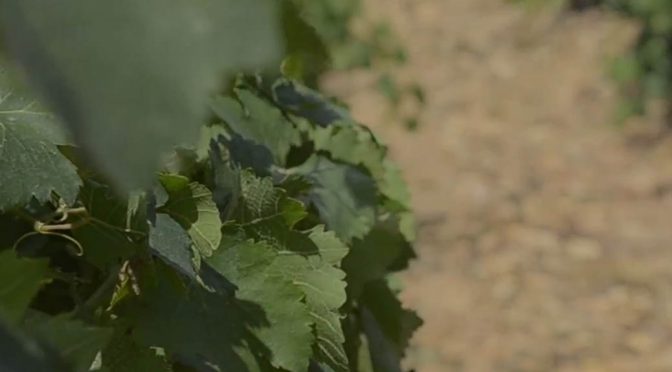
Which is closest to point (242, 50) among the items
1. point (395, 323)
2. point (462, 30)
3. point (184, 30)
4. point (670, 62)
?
point (184, 30)

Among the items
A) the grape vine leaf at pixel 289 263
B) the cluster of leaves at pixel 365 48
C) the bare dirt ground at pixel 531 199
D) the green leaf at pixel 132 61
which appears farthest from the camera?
the cluster of leaves at pixel 365 48

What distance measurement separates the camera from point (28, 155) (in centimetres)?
80

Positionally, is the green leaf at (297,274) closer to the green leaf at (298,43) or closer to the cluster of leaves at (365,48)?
the green leaf at (298,43)

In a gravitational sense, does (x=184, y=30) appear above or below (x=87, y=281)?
below

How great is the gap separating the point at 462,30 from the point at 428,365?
101 inches

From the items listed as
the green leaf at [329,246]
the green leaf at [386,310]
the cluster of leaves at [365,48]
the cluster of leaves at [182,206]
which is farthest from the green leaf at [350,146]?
the cluster of leaves at [365,48]

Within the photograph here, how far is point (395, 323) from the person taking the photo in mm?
1273

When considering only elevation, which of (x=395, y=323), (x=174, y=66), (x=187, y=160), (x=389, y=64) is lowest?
(x=174, y=66)

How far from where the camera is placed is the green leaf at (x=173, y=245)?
81 centimetres

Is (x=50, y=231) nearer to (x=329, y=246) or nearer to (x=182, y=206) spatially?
(x=182, y=206)

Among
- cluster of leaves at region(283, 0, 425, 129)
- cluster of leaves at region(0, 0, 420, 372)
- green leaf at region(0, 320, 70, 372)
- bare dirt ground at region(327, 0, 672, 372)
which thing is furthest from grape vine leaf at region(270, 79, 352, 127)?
cluster of leaves at region(283, 0, 425, 129)

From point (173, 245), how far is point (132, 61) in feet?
1.55

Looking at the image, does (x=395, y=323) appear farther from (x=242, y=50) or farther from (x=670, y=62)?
(x=670, y=62)

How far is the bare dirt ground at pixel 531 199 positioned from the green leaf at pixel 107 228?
2745mm
